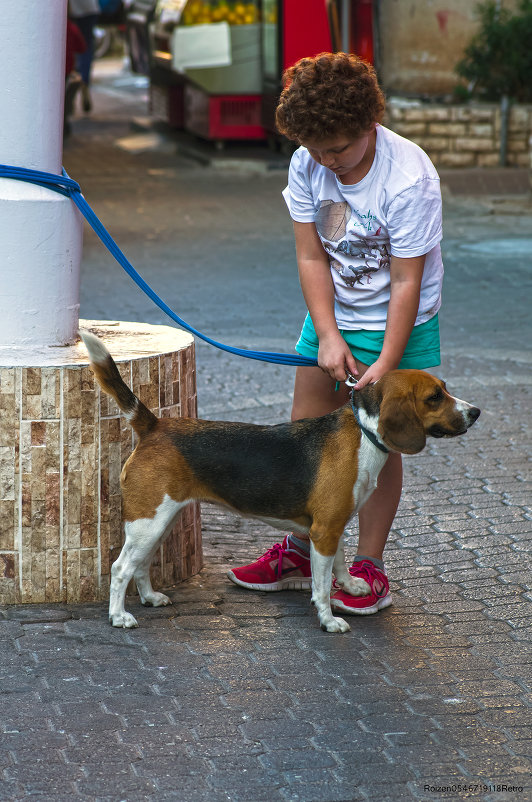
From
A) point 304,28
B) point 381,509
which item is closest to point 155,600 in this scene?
point 381,509

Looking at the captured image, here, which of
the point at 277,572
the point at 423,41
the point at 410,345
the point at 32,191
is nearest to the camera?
the point at 410,345

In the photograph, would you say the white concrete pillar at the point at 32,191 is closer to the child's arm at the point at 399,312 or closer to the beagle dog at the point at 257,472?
the beagle dog at the point at 257,472

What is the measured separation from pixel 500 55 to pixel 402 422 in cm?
1239

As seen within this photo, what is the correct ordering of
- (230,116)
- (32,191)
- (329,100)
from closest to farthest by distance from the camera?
(329,100) < (32,191) < (230,116)

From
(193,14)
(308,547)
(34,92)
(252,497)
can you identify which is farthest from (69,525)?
(193,14)

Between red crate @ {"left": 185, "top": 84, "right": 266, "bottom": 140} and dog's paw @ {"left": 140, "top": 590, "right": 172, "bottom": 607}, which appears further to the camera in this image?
red crate @ {"left": 185, "top": 84, "right": 266, "bottom": 140}

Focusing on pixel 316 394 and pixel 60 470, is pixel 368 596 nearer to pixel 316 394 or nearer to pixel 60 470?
pixel 316 394

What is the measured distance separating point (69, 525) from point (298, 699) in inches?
42.8

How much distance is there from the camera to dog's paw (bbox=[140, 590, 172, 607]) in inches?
164

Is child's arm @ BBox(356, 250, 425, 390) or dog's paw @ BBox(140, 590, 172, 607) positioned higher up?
child's arm @ BBox(356, 250, 425, 390)

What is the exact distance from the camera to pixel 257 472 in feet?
12.9

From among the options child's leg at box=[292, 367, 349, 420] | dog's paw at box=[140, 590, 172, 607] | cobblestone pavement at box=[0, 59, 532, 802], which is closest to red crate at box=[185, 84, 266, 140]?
cobblestone pavement at box=[0, 59, 532, 802]

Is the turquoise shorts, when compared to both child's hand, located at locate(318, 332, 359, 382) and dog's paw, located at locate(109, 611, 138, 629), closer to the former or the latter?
child's hand, located at locate(318, 332, 359, 382)

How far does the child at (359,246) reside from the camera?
370 centimetres
